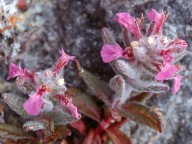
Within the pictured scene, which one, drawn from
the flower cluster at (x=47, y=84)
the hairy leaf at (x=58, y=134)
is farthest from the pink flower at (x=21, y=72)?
the hairy leaf at (x=58, y=134)

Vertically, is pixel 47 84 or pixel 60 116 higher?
pixel 47 84

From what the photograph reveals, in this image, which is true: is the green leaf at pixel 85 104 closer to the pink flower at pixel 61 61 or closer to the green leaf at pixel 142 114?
the green leaf at pixel 142 114

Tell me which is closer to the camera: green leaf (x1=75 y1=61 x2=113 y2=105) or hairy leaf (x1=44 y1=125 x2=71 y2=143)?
hairy leaf (x1=44 y1=125 x2=71 y2=143)

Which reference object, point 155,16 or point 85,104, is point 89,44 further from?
point 155,16

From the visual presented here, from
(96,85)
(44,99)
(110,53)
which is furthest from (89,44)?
(44,99)

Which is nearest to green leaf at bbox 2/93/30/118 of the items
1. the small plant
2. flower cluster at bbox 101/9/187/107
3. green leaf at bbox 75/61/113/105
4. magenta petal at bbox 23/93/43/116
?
the small plant

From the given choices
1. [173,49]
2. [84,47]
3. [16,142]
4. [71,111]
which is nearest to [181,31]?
[173,49]

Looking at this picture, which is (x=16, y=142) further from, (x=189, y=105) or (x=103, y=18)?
(x=189, y=105)

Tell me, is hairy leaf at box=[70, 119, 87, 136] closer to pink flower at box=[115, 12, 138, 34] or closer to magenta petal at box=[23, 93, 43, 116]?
magenta petal at box=[23, 93, 43, 116]
